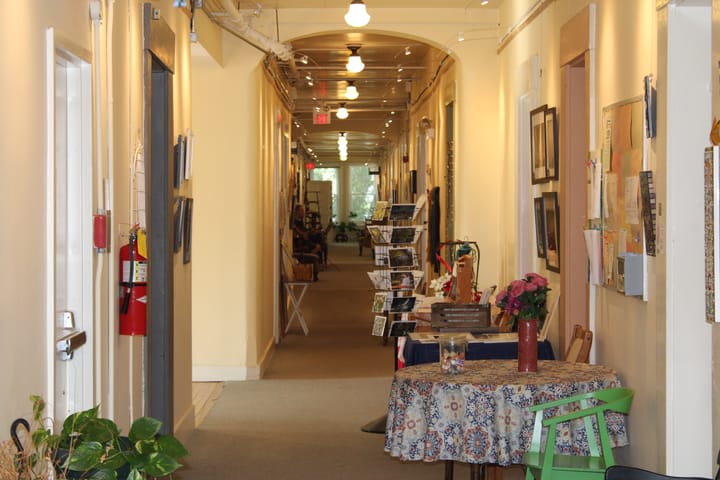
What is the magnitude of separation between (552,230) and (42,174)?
4039mm

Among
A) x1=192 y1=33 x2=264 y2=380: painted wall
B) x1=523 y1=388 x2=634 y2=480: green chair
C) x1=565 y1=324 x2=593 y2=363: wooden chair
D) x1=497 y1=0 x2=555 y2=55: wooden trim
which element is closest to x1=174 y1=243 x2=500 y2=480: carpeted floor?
x1=192 y1=33 x2=264 y2=380: painted wall

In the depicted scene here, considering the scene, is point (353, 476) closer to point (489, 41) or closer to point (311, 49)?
point (489, 41)

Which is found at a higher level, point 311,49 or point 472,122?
point 311,49

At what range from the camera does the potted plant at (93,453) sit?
2.45m

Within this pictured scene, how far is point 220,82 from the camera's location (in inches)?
388

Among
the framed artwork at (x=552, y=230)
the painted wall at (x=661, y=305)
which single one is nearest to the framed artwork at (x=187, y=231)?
the framed artwork at (x=552, y=230)

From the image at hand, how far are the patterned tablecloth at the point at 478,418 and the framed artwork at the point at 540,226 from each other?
2.28 m

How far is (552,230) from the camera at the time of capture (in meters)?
6.88

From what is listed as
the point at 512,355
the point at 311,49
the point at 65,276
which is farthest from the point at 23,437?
the point at 311,49

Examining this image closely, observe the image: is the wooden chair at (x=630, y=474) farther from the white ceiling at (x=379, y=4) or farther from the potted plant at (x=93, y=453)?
the white ceiling at (x=379, y=4)

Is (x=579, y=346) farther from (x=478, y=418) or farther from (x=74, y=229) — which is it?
(x=74, y=229)

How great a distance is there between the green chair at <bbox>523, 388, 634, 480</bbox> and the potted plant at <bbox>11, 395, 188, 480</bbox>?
7.78 feet

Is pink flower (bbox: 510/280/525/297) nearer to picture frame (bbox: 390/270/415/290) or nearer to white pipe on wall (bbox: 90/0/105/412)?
white pipe on wall (bbox: 90/0/105/412)

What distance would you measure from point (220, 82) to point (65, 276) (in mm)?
5701
